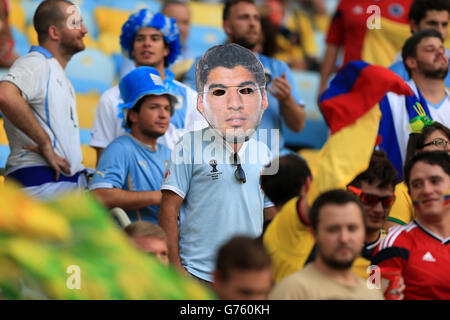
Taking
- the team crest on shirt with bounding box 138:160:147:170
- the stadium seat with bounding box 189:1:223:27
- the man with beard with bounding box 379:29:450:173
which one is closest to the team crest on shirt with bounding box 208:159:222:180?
the team crest on shirt with bounding box 138:160:147:170

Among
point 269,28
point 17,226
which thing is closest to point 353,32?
point 269,28

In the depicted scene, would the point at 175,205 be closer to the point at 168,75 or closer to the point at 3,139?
the point at 168,75

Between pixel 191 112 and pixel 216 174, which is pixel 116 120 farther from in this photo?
pixel 216 174

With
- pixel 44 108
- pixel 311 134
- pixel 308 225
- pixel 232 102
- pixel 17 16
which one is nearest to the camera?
pixel 308 225

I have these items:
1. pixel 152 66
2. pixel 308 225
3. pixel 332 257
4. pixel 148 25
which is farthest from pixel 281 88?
pixel 332 257

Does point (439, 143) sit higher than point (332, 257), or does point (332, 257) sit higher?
point (439, 143)

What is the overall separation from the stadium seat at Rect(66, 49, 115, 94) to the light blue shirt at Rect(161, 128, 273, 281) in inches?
168

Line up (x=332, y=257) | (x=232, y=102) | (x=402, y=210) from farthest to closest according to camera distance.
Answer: (x=402, y=210), (x=232, y=102), (x=332, y=257)

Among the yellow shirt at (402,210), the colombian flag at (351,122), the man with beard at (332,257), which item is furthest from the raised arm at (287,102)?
the man with beard at (332,257)

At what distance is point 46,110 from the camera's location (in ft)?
15.6

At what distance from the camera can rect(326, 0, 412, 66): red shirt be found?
6.95 m

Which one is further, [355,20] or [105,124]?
[355,20]

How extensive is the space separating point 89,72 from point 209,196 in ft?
15.0

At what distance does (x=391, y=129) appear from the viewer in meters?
5.27
